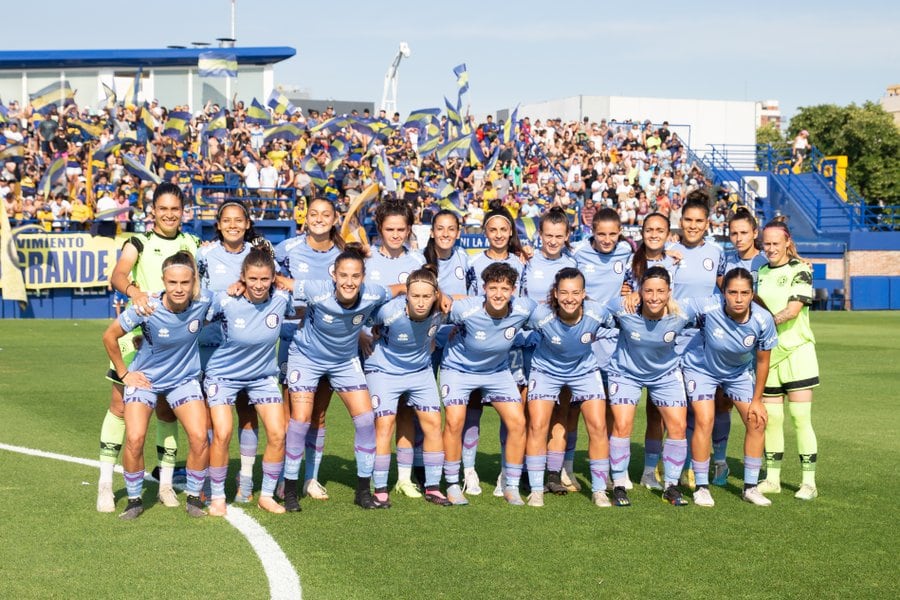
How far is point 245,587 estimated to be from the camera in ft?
18.8

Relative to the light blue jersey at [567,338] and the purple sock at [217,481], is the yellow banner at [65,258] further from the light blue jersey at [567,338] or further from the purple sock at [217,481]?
the light blue jersey at [567,338]

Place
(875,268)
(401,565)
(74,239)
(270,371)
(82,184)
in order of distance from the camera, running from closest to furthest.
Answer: (401,565) → (270,371) → (74,239) → (82,184) → (875,268)

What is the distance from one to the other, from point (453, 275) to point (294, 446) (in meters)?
1.74

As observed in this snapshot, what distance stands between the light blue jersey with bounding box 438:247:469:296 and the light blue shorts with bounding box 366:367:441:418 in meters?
0.72

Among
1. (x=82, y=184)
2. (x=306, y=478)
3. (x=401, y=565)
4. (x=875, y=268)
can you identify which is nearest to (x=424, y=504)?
(x=306, y=478)

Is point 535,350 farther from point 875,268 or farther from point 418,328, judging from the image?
point 875,268

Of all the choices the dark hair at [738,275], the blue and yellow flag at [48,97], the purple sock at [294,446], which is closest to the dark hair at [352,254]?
the purple sock at [294,446]

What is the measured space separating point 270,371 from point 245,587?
2101mm

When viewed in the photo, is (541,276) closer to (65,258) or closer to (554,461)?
(554,461)

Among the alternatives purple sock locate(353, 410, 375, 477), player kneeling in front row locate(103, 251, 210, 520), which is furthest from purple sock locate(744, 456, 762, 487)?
player kneeling in front row locate(103, 251, 210, 520)

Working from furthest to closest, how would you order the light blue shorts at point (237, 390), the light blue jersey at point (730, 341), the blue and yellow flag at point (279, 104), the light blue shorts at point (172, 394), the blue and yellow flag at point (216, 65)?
the blue and yellow flag at point (216, 65) < the blue and yellow flag at point (279, 104) < the light blue jersey at point (730, 341) < the light blue shorts at point (237, 390) < the light blue shorts at point (172, 394)

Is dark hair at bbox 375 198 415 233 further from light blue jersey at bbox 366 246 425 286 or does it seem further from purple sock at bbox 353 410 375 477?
purple sock at bbox 353 410 375 477

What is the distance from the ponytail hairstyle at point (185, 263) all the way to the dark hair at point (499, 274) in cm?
193

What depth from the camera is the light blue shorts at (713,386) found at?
8.02 m
